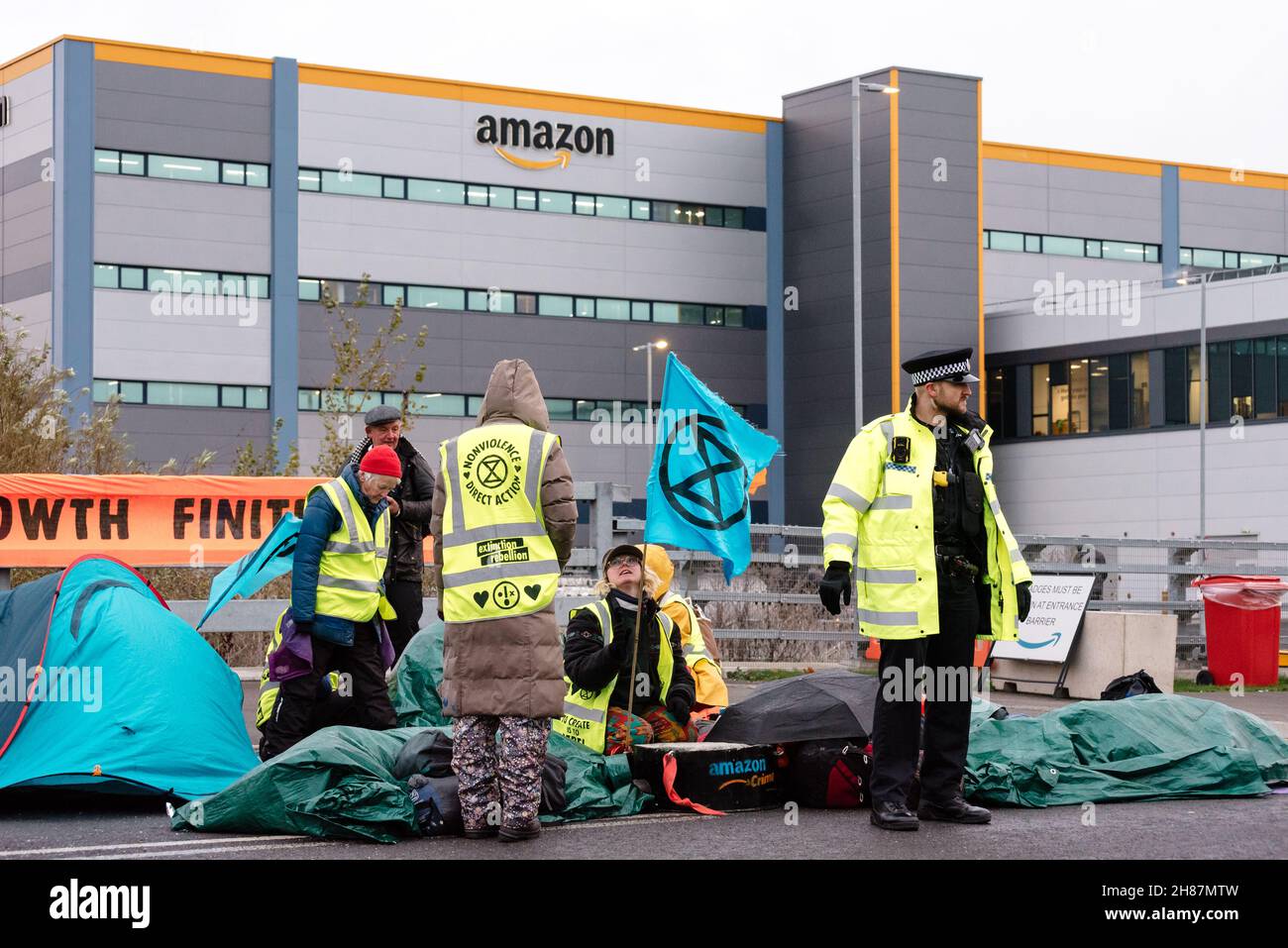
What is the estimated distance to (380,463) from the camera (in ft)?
28.2

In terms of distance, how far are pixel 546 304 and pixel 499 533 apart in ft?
135

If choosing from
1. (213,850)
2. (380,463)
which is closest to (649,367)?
(380,463)

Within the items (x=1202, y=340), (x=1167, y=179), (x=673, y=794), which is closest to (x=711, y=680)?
(x=673, y=794)

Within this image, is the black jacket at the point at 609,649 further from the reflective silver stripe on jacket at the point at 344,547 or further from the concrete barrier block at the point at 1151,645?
the concrete barrier block at the point at 1151,645

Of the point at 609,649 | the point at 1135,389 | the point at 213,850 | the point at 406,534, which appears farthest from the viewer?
the point at 1135,389

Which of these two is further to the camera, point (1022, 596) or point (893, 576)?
point (1022, 596)

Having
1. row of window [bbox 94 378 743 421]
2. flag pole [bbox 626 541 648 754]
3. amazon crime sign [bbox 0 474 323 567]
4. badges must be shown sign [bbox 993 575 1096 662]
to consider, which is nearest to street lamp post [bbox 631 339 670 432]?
row of window [bbox 94 378 743 421]

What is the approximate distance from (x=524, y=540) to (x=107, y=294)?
38.2m

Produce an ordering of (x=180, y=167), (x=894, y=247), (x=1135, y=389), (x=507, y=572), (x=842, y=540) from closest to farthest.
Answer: (x=507, y=572)
(x=842, y=540)
(x=1135, y=389)
(x=180, y=167)
(x=894, y=247)

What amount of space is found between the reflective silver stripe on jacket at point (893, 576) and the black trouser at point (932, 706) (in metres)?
0.25

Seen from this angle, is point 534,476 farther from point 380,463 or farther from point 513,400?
point 380,463

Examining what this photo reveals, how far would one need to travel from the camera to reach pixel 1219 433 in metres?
40.7

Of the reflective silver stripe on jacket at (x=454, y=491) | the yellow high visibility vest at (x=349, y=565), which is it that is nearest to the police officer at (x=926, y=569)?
the reflective silver stripe on jacket at (x=454, y=491)

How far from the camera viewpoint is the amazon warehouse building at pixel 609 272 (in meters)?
42.1
